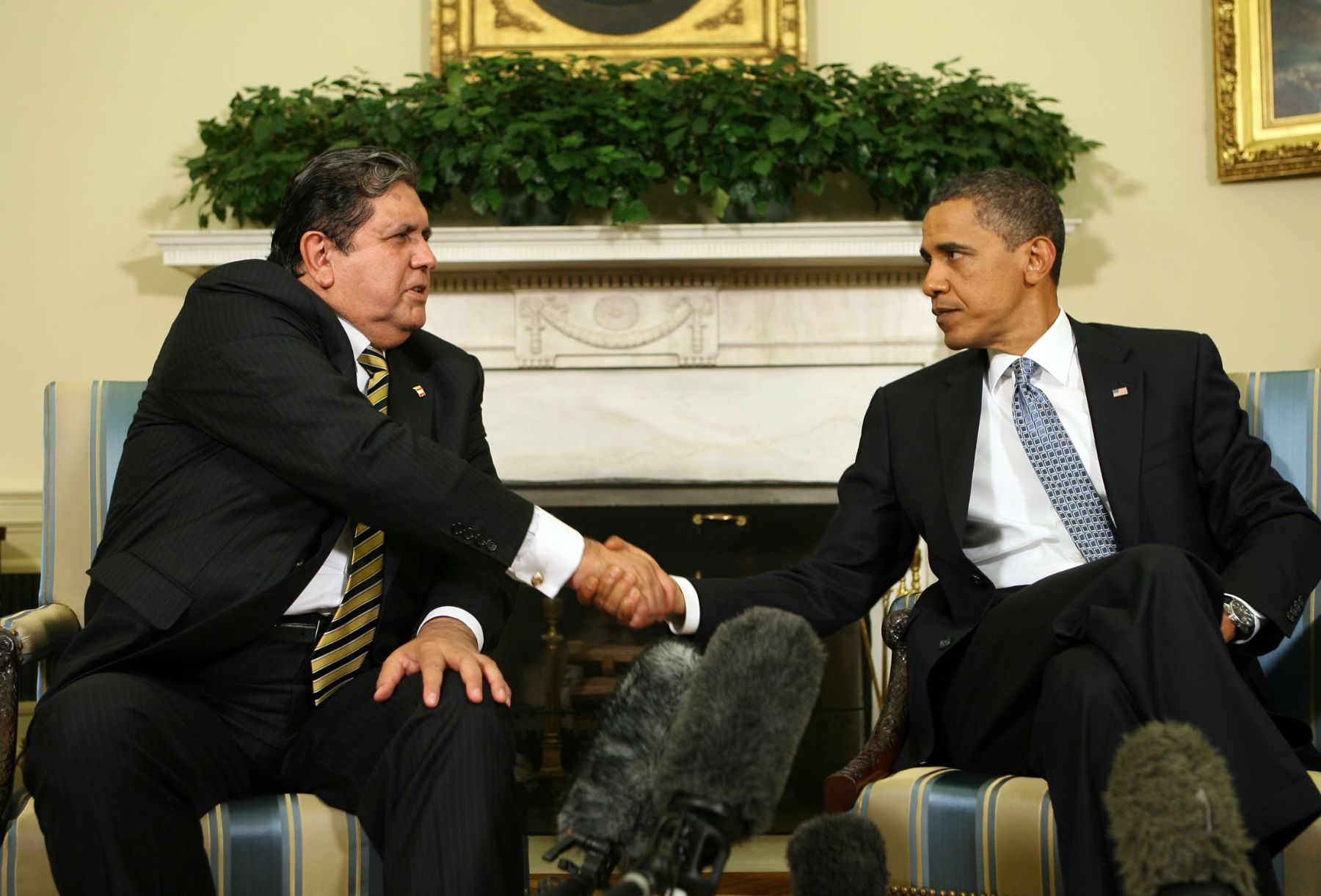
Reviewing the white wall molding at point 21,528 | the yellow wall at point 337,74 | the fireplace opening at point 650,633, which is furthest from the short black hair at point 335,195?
the white wall molding at point 21,528

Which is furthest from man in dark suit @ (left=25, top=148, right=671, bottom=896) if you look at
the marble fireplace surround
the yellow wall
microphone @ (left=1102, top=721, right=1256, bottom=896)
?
the yellow wall

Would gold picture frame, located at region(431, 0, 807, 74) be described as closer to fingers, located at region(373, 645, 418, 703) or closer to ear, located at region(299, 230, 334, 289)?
ear, located at region(299, 230, 334, 289)

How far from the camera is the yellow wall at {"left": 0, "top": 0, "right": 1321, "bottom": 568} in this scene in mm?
3672

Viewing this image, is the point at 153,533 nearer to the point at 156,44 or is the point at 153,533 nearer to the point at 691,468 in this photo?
the point at 691,468

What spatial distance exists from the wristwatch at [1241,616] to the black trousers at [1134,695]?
0.37ft

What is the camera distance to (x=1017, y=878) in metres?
1.71

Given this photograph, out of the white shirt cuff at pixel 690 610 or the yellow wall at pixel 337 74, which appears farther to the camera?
the yellow wall at pixel 337 74

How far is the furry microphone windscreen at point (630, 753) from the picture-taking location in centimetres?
102

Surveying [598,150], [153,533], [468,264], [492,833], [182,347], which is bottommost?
[492,833]

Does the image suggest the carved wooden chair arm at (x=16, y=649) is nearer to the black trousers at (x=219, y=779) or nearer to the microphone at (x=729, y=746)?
the black trousers at (x=219, y=779)

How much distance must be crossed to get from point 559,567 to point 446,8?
7.59 ft

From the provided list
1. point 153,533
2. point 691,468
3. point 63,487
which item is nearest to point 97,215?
point 63,487

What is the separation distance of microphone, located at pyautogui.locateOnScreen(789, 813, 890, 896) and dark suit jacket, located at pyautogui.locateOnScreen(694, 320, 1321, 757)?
2.53 feet

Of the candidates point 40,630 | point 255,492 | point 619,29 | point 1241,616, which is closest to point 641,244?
point 619,29
